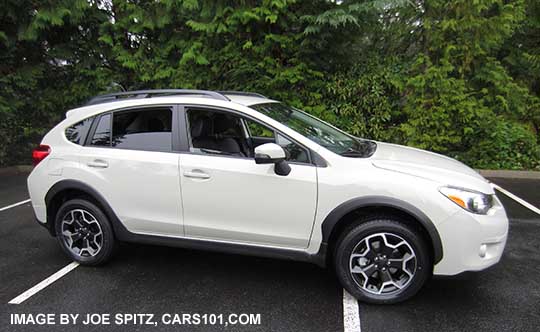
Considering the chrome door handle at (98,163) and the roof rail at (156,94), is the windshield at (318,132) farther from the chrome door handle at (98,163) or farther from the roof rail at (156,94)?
the chrome door handle at (98,163)

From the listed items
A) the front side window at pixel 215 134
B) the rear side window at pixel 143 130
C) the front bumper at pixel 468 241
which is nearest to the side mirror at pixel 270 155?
the front side window at pixel 215 134

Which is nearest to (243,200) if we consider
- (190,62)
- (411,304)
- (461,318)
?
(411,304)

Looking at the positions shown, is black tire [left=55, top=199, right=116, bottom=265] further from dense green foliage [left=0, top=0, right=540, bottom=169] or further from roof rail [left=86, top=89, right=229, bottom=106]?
dense green foliage [left=0, top=0, right=540, bottom=169]

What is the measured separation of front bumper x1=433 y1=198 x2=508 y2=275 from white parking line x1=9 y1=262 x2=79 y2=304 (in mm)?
3206

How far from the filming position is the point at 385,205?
2.78m

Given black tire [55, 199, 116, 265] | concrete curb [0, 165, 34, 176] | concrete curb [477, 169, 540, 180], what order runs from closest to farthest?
black tire [55, 199, 116, 265] → concrete curb [477, 169, 540, 180] → concrete curb [0, 165, 34, 176]

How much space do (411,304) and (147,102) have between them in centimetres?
277

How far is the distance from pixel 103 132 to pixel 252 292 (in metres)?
1.98

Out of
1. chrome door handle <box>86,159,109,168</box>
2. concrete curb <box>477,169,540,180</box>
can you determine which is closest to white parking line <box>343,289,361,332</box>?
chrome door handle <box>86,159,109,168</box>

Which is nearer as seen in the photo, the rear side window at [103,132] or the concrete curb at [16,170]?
the rear side window at [103,132]

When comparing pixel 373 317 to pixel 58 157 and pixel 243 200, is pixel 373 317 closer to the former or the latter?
pixel 243 200

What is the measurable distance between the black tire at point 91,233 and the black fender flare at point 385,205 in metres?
2.00

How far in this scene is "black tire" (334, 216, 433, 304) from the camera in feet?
9.21

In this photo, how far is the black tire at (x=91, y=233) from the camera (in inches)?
138
